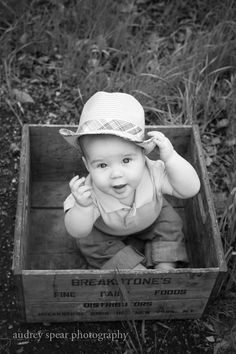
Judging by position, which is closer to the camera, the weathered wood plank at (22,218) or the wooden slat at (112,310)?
the weathered wood plank at (22,218)

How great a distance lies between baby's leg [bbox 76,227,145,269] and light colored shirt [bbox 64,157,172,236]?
73 mm

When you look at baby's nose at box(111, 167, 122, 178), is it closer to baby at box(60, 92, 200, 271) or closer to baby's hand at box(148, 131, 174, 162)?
baby at box(60, 92, 200, 271)

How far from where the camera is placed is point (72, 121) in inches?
111

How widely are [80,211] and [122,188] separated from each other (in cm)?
20

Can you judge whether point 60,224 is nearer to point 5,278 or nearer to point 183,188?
point 5,278

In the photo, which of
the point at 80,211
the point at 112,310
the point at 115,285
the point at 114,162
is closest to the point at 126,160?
the point at 114,162

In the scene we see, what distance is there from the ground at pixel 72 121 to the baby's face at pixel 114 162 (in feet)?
2.02

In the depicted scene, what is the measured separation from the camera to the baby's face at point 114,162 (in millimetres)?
1660

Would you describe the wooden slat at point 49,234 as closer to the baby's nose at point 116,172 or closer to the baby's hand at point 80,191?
the baby's hand at point 80,191

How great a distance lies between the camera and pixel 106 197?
186cm

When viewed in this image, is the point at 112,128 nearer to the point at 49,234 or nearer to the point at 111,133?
the point at 111,133

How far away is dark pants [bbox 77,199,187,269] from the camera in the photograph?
1970 millimetres

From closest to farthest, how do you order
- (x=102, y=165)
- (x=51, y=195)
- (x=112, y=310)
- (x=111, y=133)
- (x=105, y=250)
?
(x=111, y=133), (x=102, y=165), (x=112, y=310), (x=105, y=250), (x=51, y=195)

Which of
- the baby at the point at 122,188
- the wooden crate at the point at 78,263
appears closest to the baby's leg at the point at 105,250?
the baby at the point at 122,188
